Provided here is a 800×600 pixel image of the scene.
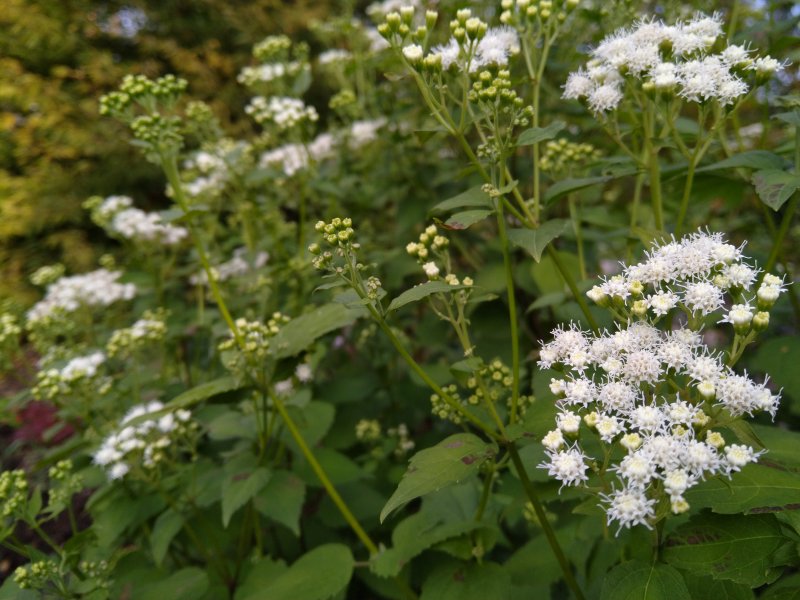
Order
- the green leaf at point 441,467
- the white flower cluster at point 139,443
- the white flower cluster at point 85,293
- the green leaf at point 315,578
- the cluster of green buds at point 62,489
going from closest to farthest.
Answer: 1. the green leaf at point 441,467
2. the green leaf at point 315,578
3. the cluster of green buds at point 62,489
4. the white flower cluster at point 139,443
5. the white flower cluster at point 85,293

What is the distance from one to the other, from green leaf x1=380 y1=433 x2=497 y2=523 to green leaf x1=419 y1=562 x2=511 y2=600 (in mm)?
585

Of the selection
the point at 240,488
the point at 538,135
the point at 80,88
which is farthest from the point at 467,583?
the point at 80,88

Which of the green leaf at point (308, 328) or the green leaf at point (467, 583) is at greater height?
the green leaf at point (308, 328)

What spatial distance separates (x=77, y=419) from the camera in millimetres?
3225

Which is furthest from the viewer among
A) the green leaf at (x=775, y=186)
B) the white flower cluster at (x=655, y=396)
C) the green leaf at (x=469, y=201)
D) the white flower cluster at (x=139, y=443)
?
the white flower cluster at (x=139, y=443)

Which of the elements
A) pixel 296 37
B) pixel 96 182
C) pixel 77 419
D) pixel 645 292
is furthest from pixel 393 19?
pixel 296 37

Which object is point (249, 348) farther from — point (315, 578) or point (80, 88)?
point (80, 88)

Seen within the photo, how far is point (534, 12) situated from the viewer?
1968 mm

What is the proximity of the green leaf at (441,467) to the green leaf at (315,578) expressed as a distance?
0.71m

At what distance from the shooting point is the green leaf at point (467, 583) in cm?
186

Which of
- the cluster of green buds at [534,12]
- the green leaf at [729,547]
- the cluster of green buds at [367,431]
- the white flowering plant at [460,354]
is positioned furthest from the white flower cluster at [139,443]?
the cluster of green buds at [534,12]

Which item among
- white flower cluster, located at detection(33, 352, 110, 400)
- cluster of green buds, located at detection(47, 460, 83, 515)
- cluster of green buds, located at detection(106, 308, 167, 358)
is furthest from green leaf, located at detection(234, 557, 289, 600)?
cluster of green buds, located at detection(106, 308, 167, 358)

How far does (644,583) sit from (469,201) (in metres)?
1.06

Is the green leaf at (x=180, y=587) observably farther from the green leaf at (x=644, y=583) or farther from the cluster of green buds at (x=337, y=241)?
the green leaf at (x=644, y=583)
